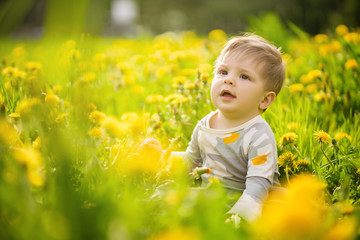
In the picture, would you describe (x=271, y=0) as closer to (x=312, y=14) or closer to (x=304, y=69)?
(x=312, y=14)

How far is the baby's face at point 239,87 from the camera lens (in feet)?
4.57

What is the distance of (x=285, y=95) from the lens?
232 centimetres

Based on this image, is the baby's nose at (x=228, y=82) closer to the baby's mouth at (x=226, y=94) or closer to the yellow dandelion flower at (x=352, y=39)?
the baby's mouth at (x=226, y=94)

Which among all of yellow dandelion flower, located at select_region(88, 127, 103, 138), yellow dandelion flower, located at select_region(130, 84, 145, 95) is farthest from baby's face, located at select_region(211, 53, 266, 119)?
yellow dandelion flower, located at select_region(130, 84, 145, 95)

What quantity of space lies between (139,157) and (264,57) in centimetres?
73

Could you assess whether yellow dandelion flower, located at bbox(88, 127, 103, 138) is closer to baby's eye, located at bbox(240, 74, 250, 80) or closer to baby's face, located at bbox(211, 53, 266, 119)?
baby's face, located at bbox(211, 53, 266, 119)

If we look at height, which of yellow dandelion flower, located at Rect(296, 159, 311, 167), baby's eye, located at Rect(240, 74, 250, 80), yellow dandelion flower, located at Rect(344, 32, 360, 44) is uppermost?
yellow dandelion flower, located at Rect(344, 32, 360, 44)

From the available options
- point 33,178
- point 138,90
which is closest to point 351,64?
point 138,90

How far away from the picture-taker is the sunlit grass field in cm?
66

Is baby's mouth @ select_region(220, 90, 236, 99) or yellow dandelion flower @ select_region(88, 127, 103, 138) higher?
baby's mouth @ select_region(220, 90, 236, 99)

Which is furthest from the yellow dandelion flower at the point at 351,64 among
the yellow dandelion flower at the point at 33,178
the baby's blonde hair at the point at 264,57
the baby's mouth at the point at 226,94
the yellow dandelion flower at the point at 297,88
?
the yellow dandelion flower at the point at 33,178

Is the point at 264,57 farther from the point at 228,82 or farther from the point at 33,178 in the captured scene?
the point at 33,178

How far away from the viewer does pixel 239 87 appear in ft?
4.56

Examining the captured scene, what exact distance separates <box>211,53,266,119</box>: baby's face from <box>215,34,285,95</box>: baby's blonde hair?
27 mm
